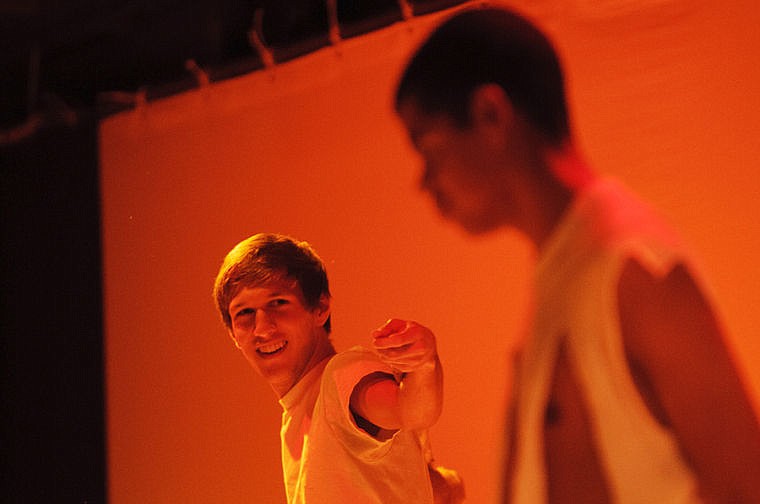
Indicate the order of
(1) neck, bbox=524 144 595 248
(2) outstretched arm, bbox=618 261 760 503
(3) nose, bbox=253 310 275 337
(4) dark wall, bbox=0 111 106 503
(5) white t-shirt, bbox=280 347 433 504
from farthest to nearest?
(4) dark wall, bbox=0 111 106 503 → (3) nose, bbox=253 310 275 337 → (5) white t-shirt, bbox=280 347 433 504 → (1) neck, bbox=524 144 595 248 → (2) outstretched arm, bbox=618 261 760 503

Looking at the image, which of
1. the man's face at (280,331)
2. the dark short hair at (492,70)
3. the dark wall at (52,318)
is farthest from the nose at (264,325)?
the dark wall at (52,318)

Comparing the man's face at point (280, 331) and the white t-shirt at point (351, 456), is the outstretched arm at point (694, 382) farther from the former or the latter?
the man's face at point (280, 331)

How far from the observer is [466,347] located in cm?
176

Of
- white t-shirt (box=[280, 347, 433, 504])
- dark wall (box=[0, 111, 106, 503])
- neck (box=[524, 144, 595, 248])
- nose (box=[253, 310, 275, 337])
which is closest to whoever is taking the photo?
neck (box=[524, 144, 595, 248])

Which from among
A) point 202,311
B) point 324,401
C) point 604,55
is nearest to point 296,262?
point 324,401

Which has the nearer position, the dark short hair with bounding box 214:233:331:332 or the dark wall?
the dark short hair with bounding box 214:233:331:332

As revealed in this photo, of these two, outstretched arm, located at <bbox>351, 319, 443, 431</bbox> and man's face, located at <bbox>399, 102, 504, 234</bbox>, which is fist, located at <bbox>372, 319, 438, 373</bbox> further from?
man's face, located at <bbox>399, 102, 504, 234</bbox>

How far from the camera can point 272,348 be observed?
5.52 ft

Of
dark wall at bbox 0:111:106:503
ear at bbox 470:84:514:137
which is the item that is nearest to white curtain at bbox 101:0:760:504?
dark wall at bbox 0:111:106:503

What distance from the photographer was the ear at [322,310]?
1723 mm

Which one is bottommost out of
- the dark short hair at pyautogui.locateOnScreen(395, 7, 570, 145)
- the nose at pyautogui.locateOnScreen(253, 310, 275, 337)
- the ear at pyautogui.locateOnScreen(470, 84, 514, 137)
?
the nose at pyautogui.locateOnScreen(253, 310, 275, 337)

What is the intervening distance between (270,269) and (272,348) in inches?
5.4

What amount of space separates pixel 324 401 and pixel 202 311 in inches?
27.9

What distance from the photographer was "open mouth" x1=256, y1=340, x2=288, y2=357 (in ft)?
5.50
